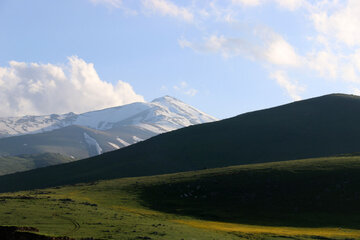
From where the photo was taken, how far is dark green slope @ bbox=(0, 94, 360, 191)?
536 ft

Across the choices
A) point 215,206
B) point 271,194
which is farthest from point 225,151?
point 215,206

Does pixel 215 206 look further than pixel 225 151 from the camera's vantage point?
No

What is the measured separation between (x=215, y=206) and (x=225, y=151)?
96.3m

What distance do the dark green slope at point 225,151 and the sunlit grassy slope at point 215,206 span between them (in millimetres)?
56981

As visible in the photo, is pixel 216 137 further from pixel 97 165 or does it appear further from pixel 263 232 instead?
pixel 263 232

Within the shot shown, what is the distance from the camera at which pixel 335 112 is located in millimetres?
199750

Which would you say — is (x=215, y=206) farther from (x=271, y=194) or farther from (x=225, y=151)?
(x=225, y=151)

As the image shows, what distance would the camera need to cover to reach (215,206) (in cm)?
8238

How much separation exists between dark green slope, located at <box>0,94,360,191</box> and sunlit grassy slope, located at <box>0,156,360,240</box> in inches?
2243

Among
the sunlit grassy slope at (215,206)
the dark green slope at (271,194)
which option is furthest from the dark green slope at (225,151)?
the dark green slope at (271,194)

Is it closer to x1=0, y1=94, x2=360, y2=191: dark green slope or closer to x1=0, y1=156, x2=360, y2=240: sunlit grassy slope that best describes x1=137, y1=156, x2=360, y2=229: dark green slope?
x1=0, y1=156, x2=360, y2=240: sunlit grassy slope

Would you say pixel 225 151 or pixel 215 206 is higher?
pixel 225 151

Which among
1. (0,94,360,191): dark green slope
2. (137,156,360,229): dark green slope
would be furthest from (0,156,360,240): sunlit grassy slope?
(0,94,360,191): dark green slope

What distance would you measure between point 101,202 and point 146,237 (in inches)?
1402
